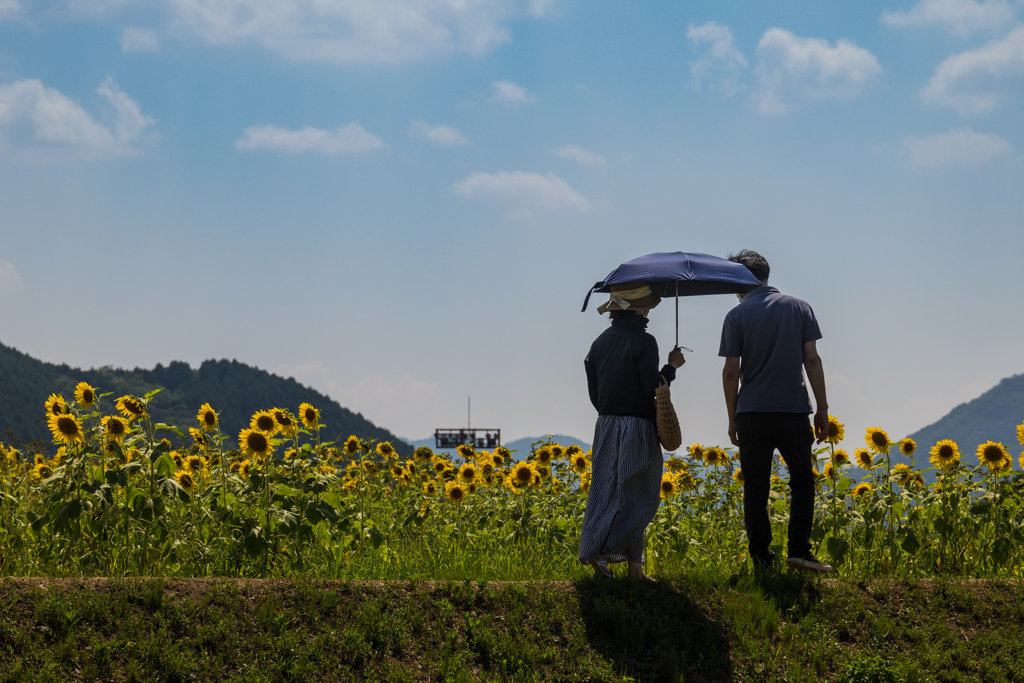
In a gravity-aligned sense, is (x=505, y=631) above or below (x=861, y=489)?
below

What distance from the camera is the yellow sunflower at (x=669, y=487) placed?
7355 mm

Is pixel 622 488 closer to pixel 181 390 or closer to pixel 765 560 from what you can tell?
pixel 765 560

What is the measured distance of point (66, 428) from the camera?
Answer: 5695 millimetres

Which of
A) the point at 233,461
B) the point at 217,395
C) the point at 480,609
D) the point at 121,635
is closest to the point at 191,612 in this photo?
the point at 121,635

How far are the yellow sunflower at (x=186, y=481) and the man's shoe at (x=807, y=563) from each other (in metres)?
4.41

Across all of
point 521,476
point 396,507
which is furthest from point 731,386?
point 396,507

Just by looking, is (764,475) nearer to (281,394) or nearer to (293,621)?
(293,621)

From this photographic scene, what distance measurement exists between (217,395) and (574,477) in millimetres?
129964

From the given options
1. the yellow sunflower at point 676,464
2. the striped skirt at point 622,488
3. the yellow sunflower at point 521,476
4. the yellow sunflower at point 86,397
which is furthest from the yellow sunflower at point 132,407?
the yellow sunflower at point 676,464

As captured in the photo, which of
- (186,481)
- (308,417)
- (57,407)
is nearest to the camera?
(57,407)

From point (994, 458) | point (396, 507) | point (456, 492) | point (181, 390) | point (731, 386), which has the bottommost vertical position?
point (396, 507)

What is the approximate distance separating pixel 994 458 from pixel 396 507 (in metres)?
4.99

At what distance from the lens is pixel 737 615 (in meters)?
5.47

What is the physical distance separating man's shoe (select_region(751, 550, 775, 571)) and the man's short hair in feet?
6.43
